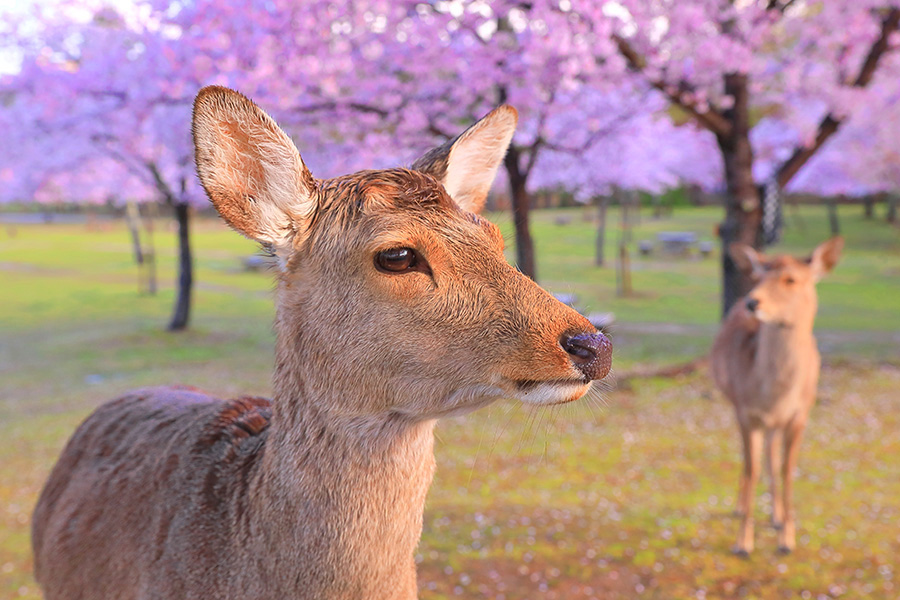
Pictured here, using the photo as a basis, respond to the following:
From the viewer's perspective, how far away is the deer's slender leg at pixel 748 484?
5.96 meters

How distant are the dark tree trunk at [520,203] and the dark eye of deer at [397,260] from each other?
26.7ft

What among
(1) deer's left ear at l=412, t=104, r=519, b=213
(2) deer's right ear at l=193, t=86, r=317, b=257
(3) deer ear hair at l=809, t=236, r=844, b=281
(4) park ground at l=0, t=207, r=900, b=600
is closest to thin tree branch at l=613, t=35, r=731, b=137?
(4) park ground at l=0, t=207, r=900, b=600

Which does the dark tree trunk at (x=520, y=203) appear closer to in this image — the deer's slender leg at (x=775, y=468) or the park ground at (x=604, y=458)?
the park ground at (x=604, y=458)

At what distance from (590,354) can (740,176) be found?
10364 mm

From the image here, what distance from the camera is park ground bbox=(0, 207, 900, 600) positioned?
557cm

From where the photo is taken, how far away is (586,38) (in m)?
8.86

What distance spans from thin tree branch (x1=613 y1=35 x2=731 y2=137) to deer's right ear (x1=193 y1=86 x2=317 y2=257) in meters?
8.44

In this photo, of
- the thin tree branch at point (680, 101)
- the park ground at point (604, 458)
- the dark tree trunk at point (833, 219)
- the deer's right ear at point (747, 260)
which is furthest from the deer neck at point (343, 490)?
the dark tree trunk at point (833, 219)

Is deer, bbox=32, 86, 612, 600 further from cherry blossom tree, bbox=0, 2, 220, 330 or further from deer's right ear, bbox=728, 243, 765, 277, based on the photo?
cherry blossom tree, bbox=0, 2, 220, 330

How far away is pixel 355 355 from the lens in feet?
6.49

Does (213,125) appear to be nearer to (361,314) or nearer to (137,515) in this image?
(361,314)

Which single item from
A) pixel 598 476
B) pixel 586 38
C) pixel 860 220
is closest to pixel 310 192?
pixel 598 476

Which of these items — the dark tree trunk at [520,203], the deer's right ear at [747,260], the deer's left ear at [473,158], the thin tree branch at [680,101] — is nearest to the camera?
the deer's left ear at [473,158]

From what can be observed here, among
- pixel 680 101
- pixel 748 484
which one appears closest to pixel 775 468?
pixel 748 484
